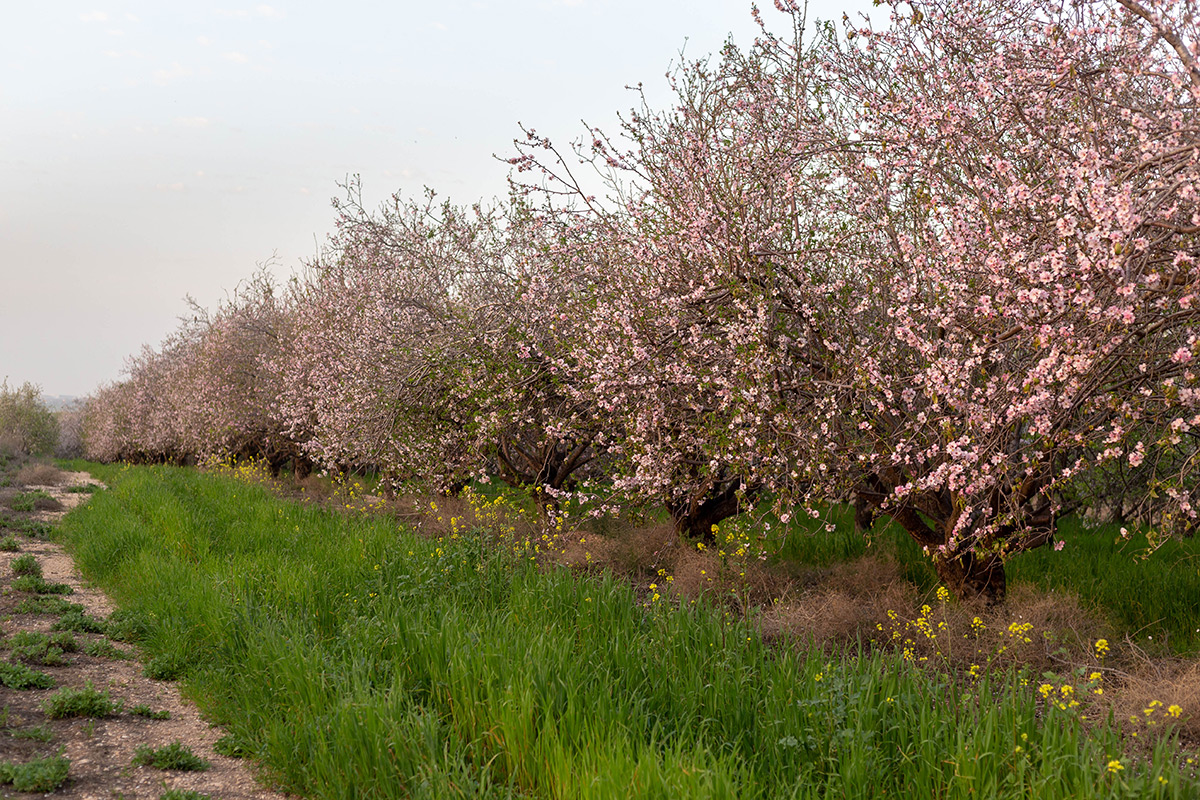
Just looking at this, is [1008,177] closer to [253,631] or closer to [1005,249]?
[1005,249]

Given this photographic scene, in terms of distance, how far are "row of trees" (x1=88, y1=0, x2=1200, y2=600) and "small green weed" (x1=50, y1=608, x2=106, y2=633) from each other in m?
4.04

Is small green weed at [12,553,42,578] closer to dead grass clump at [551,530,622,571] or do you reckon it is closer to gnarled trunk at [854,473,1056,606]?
dead grass clump at [551,530,622,571]

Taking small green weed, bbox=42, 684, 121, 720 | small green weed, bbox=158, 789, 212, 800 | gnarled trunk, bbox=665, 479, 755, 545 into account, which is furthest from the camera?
gnarled trunk, bbox=665, 479, 755, 545

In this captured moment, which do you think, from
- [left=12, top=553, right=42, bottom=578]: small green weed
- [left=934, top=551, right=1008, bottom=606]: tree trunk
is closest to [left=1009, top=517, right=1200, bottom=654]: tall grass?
[left=934, top=551, right=1008, bottom=606]: tree trunk

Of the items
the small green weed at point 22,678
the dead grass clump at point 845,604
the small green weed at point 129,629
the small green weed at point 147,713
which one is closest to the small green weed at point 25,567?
the small green weed at point 129,629

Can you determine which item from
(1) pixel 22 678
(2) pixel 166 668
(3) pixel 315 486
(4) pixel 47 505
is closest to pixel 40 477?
(4) pixel 47 505

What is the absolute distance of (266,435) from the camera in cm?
2378

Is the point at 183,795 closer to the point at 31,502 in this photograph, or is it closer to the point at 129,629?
the point at 129,629

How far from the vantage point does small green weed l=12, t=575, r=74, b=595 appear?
948 centimetres

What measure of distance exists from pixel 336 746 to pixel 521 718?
3.57ft

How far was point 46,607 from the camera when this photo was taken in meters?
8.70

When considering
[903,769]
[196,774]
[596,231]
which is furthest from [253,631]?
[596,231]

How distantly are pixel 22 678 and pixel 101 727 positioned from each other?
135 cm

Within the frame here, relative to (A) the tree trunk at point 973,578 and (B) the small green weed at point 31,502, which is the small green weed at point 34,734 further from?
(B) the small green weed at point 31,502
